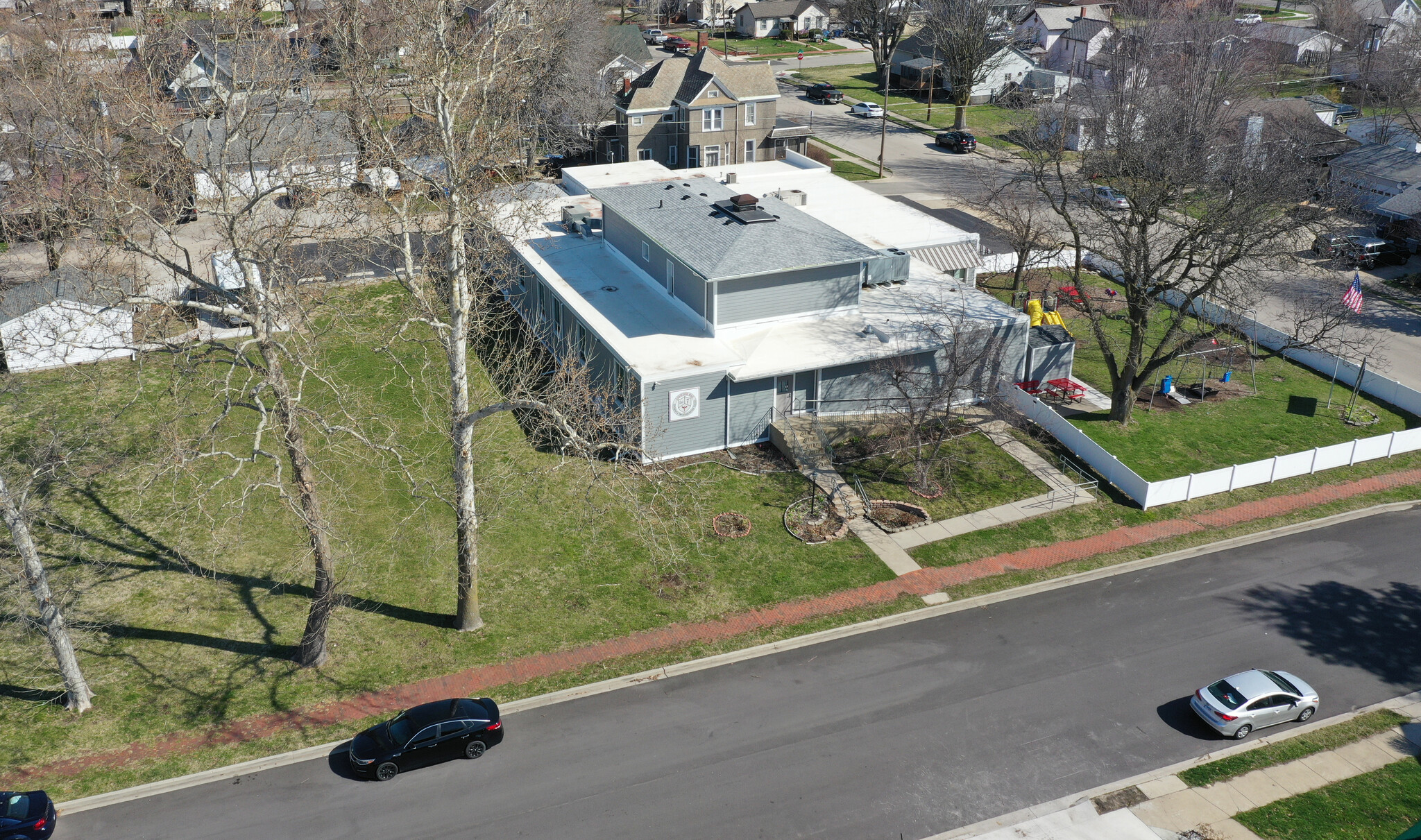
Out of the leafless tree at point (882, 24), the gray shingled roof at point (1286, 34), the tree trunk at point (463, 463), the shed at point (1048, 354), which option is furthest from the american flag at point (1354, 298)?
the gray shingled roof at point (1286, 34)

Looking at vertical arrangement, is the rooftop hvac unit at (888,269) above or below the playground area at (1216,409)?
above

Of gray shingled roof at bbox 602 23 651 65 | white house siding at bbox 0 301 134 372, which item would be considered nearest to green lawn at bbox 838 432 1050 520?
white house siding at bbox 0 301 134 372

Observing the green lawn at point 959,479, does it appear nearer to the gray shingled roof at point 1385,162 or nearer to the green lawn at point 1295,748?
the green lawn at point 1295,748

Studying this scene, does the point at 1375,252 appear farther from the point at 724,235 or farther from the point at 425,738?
the point at 425,738

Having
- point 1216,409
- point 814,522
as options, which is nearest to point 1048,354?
point 1216,409

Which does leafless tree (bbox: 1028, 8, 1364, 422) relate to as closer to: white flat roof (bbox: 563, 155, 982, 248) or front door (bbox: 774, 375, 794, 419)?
white flat roof (bbox: 563, 155, 982, 248)
